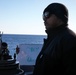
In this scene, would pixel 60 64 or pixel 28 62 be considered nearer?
pixel 60 64

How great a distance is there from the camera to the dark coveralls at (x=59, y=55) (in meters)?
3.19

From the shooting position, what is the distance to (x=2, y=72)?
19.4 feet

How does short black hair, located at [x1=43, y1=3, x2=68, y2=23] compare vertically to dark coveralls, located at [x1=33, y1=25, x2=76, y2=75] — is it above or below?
above

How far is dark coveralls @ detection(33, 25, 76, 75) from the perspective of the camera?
3.19m

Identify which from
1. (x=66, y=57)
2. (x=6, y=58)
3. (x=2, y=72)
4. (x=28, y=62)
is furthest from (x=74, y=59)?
(x=28, y=62)

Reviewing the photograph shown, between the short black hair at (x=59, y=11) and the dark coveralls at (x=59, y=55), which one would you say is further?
the short black hair at (x=59, y=11)

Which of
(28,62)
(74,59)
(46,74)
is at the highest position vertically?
(74,59)

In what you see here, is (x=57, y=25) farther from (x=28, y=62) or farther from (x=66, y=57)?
(x=28, y=62)

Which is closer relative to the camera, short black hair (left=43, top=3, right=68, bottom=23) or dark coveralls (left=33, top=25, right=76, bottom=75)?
dark coveralls (left=33, top=25, right=76, bottom=75)

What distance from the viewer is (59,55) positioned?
3.27m

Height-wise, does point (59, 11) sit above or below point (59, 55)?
above

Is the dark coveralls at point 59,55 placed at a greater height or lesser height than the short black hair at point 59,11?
lesser

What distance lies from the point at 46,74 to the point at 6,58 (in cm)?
318

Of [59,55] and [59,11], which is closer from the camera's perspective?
[59,55]
